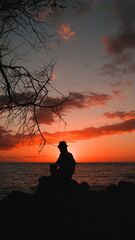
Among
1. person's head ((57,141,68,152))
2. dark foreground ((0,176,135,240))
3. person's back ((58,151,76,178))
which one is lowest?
dark foreground ((0,176,135,240))

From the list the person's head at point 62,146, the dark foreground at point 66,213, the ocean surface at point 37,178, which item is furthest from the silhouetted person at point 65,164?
the ocean surface at point 37,178

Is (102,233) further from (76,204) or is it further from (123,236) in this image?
(76,204)

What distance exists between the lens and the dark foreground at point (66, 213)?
903 centimetres

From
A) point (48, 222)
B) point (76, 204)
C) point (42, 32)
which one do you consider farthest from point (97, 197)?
point (42, 32)

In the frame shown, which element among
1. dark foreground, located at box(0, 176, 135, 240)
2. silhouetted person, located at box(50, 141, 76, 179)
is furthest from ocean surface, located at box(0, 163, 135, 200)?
silhouetted person, located at box(50, 141, 76, 179)

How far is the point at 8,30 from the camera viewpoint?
5.48 m

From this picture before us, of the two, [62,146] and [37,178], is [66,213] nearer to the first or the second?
[62,146]

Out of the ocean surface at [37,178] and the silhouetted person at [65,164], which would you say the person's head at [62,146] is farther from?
the ocean surface at [37,178]

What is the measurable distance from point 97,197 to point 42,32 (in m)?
8.99

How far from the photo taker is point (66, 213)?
407 inches

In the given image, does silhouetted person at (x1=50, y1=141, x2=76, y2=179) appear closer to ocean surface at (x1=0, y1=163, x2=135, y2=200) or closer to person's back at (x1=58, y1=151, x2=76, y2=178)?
person's back at (x1=58, y1=151, x2=76, y2=178)

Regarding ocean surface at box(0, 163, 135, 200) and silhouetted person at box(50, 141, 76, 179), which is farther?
ocean surface at box(0, 163, 135, 200)

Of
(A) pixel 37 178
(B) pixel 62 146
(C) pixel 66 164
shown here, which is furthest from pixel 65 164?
(A) pixel 37 178

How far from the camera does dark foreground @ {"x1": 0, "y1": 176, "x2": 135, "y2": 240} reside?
29.6 ft
